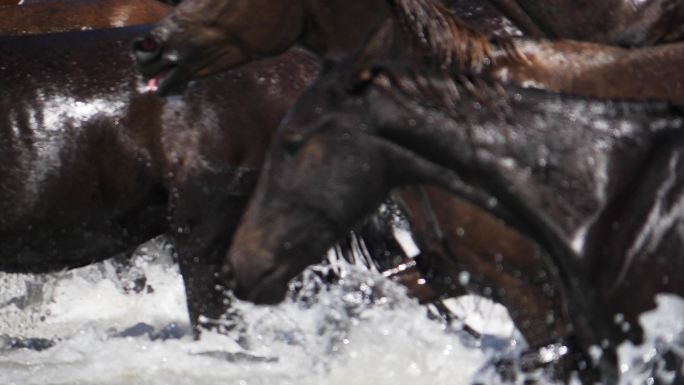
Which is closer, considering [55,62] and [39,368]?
[55,62]

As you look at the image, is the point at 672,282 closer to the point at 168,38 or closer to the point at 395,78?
the point at 395,78

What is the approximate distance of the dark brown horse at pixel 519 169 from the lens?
3430mm

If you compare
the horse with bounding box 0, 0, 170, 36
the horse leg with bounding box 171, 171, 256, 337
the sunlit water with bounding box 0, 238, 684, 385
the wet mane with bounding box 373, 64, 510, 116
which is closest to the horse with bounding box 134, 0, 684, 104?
the horse leg with bounding box 171, 171, 256, 337

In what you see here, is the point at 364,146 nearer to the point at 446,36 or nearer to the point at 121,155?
the point at 446,36

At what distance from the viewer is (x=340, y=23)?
4.85m

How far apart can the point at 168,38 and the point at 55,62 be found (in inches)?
41.0

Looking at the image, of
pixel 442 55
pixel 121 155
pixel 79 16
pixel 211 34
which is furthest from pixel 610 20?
pixel 79 16

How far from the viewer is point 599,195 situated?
11.3 ft

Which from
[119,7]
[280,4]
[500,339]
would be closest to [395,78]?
[280,4]

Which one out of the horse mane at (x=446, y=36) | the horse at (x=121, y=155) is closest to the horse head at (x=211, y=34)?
the horse mane at (x=446, y=36)

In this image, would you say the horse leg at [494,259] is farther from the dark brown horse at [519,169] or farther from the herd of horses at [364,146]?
the dark brown horse at [519,169]

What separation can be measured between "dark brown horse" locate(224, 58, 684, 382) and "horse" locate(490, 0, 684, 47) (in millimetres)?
1715

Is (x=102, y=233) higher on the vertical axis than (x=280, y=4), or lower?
lower

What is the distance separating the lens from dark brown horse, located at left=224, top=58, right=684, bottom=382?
343 cm
